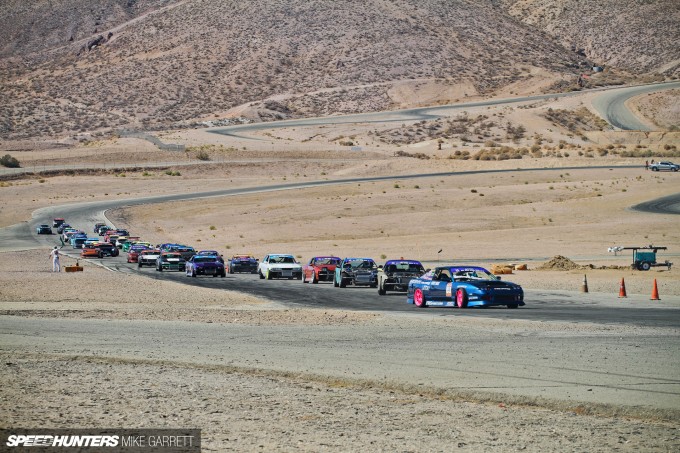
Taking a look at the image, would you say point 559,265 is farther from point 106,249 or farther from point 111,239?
point 111,239

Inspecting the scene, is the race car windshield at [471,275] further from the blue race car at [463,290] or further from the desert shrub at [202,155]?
the desert shrub at [202,155]

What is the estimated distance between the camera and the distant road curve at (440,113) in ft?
460

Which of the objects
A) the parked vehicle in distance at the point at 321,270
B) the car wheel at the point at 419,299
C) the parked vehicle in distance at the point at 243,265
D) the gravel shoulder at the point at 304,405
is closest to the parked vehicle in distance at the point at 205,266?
the parked vehicle in distance at the point at 243,265

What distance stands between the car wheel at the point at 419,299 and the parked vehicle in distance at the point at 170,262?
73.4 ft

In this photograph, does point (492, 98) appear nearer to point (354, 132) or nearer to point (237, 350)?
point (354, 132)

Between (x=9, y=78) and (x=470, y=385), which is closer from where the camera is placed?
(x=470, y=385)

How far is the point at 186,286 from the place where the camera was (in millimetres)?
38375

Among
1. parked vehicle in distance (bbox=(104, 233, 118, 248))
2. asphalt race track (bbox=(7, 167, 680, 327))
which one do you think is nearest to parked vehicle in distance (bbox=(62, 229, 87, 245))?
parked vehicle in distance (bbox=(104, 233, 118, 248))

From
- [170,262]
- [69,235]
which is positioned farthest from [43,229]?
[170,262]

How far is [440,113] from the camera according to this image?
483 feet

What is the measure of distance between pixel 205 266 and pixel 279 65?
439ft

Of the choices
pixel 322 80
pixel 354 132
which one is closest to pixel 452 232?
pixel 354 132

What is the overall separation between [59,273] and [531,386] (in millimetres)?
32621

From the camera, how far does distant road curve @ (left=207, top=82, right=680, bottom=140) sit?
140m
